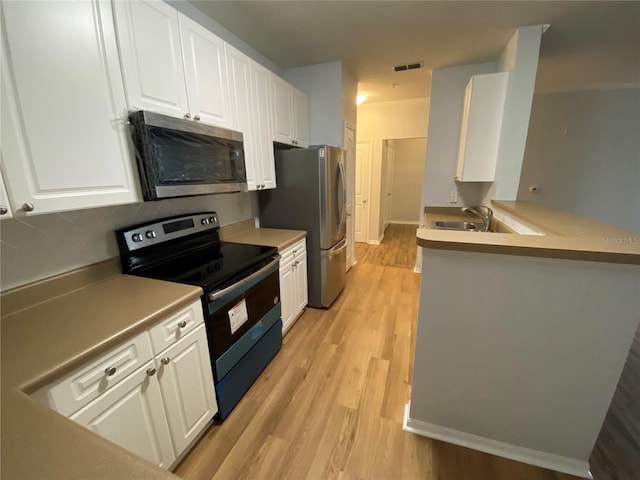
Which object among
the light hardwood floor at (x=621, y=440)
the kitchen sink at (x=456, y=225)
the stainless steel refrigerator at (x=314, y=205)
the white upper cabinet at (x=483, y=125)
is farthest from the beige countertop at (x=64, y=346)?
the white upper cabinet at (x=483, y=125)

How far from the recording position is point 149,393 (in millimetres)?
1100

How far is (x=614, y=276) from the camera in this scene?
1.06 metres

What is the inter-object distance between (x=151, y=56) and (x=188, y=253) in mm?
1138

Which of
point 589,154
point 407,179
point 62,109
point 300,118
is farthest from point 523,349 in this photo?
point 407,179

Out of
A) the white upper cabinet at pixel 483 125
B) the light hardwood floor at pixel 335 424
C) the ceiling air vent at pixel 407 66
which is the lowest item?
the light hardwood floor at pixel 335 424

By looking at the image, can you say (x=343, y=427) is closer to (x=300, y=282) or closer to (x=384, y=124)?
(x=300, y=282)

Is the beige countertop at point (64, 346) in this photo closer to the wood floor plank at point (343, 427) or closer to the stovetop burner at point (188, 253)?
the stovetop burner at point (188, 253)

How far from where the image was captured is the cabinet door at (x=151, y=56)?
47.0 inches

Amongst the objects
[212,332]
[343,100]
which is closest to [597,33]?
[343,100]

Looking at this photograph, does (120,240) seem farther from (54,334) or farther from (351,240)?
(351,240)

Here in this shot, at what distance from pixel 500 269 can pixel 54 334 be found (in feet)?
5.90

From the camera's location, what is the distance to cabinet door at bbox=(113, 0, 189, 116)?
Answer: 1193 millimetres

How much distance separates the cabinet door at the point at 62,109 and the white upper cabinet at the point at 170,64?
7cm

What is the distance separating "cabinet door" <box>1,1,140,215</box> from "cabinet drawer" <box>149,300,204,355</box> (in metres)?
0.59
